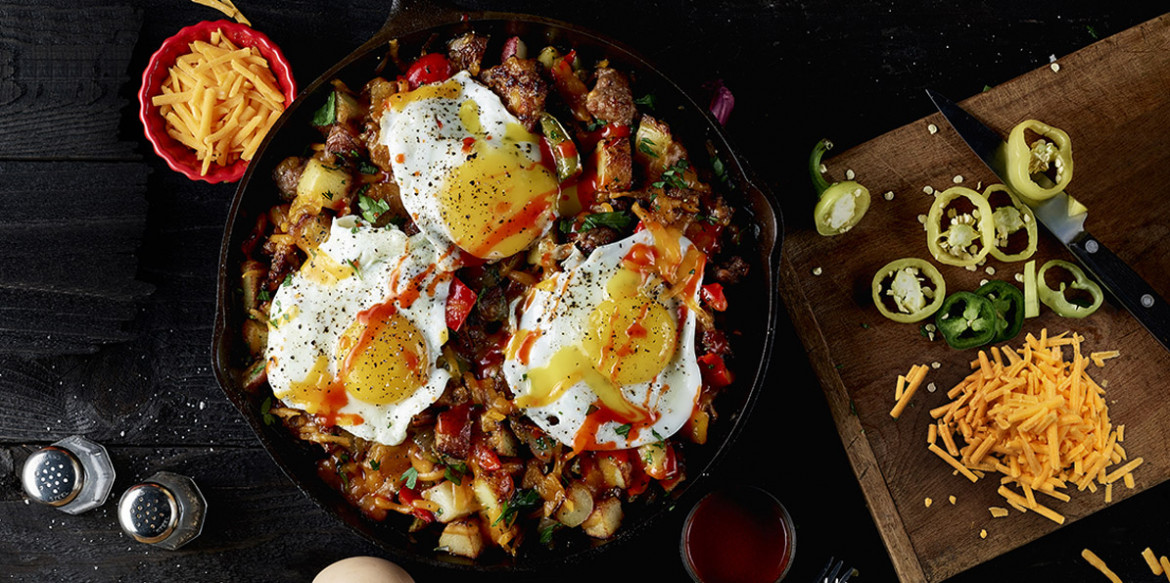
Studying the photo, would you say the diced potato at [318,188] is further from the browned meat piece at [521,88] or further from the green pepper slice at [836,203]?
the green pepper slice at [836,203]

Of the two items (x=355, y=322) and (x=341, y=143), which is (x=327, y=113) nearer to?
(x=341, y=143)

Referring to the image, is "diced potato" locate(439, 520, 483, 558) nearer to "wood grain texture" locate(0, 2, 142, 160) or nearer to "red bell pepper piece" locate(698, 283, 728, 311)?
"red bell pepper piece" locate(698, 283, 728, 311)

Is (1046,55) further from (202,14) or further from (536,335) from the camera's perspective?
(202,14)

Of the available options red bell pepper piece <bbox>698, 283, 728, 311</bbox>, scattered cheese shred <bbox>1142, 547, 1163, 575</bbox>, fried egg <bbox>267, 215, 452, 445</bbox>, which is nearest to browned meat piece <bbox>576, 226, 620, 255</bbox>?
red bell pepper piece <bbox>698, 283, 728, 311</bbox>

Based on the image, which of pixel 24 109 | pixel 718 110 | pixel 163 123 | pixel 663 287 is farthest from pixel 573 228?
pixel 24 109

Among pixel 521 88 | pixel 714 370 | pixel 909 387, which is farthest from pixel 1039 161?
pixel 521 88

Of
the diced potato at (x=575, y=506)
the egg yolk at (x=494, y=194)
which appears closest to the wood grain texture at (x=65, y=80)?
the egg yolk at (x=494, y=194)
